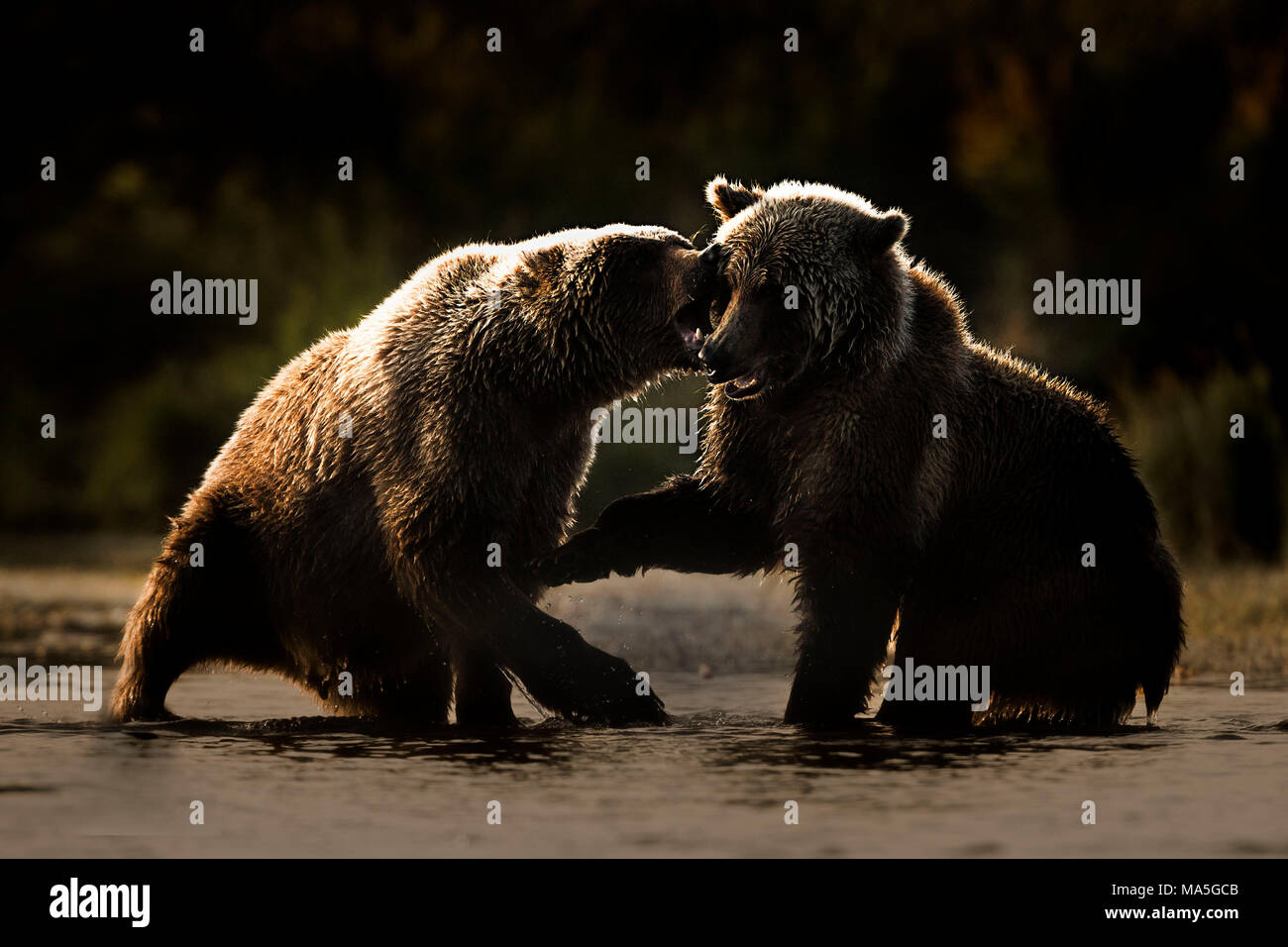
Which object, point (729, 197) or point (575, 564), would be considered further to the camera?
point (729, 197)

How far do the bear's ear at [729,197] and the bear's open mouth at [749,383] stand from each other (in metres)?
0.78

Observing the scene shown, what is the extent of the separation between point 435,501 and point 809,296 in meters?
1.61

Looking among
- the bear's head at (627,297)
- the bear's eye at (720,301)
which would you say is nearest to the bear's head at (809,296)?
the bear's eye at (720,301)

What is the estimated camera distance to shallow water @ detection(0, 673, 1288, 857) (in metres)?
5.02

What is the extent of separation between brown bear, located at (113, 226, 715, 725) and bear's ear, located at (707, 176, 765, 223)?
201mm

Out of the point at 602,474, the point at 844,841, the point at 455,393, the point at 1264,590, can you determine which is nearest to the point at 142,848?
the point at 844,841

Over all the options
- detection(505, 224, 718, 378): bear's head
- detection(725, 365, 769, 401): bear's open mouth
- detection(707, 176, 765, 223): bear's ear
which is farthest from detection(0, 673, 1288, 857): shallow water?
detection(707, 176, 765, 223): bear's ear

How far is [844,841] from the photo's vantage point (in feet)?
16.3

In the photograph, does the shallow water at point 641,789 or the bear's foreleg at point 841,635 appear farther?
the bear's foreleg at point 841,635

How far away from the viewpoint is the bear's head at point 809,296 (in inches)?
273

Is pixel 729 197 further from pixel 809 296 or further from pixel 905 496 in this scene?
pixel 905 496

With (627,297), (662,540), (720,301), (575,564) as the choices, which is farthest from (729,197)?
(575,564)

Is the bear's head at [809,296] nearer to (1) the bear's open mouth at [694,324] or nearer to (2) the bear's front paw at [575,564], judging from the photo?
(1) the bear's open mouth at [694,324]

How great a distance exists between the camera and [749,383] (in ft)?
22.7
